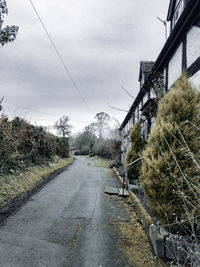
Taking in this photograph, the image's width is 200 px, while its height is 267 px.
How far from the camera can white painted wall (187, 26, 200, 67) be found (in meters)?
4.05

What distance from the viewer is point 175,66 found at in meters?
5.39

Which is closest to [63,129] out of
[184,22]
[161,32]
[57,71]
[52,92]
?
[52,92]

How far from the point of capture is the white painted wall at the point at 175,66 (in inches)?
199

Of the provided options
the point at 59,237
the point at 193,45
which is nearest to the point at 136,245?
the point at 59,237

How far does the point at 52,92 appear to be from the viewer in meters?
15.0

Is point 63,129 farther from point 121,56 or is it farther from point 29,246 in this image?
point 29,246

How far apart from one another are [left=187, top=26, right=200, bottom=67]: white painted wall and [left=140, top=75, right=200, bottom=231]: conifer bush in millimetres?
1569

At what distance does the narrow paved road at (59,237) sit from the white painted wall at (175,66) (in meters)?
4.65

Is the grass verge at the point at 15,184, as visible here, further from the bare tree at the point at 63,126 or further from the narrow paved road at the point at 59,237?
the bare tree at the point at 63,126

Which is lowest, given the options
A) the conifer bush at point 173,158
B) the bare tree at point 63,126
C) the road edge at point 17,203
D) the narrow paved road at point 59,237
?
the narrow paved road at point 59,237

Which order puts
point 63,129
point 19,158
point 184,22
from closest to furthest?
point 184,22 < point 19,158 < point 63,129

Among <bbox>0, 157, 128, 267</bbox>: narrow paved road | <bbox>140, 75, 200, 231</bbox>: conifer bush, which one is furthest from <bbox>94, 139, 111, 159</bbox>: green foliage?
<bbox>140, 75, 200, 231</bbox>: conifer bush

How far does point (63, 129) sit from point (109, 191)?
34.5 metres

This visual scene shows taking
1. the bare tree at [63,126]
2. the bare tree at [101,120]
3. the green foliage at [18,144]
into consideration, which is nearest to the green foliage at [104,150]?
the bare tree at [101,120]
